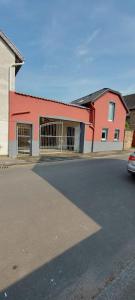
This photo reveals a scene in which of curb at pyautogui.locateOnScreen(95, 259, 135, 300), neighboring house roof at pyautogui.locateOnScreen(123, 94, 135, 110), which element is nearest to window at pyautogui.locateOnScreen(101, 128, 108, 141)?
neighboring house roof at pyautogui.locateOnScreen(123, 94, 135, 110)

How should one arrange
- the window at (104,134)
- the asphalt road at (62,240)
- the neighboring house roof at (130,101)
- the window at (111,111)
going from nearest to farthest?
the asphalt road at (62,240) → the window at (104,134) → the window at (111,111) → the neighboring house roof at (130,101)

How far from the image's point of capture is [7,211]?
4.16 m

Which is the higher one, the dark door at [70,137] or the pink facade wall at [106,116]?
the pink facade wall at [106,116]

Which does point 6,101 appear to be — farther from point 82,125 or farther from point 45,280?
point 45,280

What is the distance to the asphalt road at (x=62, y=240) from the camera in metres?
2.25

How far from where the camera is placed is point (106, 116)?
60.0 feet

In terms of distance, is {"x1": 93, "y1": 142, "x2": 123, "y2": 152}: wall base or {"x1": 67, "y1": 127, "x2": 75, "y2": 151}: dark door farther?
{"x1": 67, "y1": 127, "x2": 75, "y2": 151}: dark door

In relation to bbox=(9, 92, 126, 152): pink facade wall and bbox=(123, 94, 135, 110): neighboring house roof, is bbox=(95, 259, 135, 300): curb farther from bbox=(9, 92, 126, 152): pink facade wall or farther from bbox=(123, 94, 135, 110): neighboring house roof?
bbox=(123, 94, 135, 110): neighboring house roof

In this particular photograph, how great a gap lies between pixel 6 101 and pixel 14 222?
9.89 metres

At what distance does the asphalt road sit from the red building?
7.45 m

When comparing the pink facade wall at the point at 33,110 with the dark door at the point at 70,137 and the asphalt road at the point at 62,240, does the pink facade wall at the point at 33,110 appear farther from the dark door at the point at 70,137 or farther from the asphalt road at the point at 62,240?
the asphalt road at the point at 62,240

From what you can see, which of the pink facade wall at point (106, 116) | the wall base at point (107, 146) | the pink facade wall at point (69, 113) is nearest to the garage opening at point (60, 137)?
the pink facade wall at point (69, 113)

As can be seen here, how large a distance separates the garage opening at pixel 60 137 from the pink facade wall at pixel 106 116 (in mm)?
2090

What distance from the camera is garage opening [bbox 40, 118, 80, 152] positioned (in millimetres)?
17531
